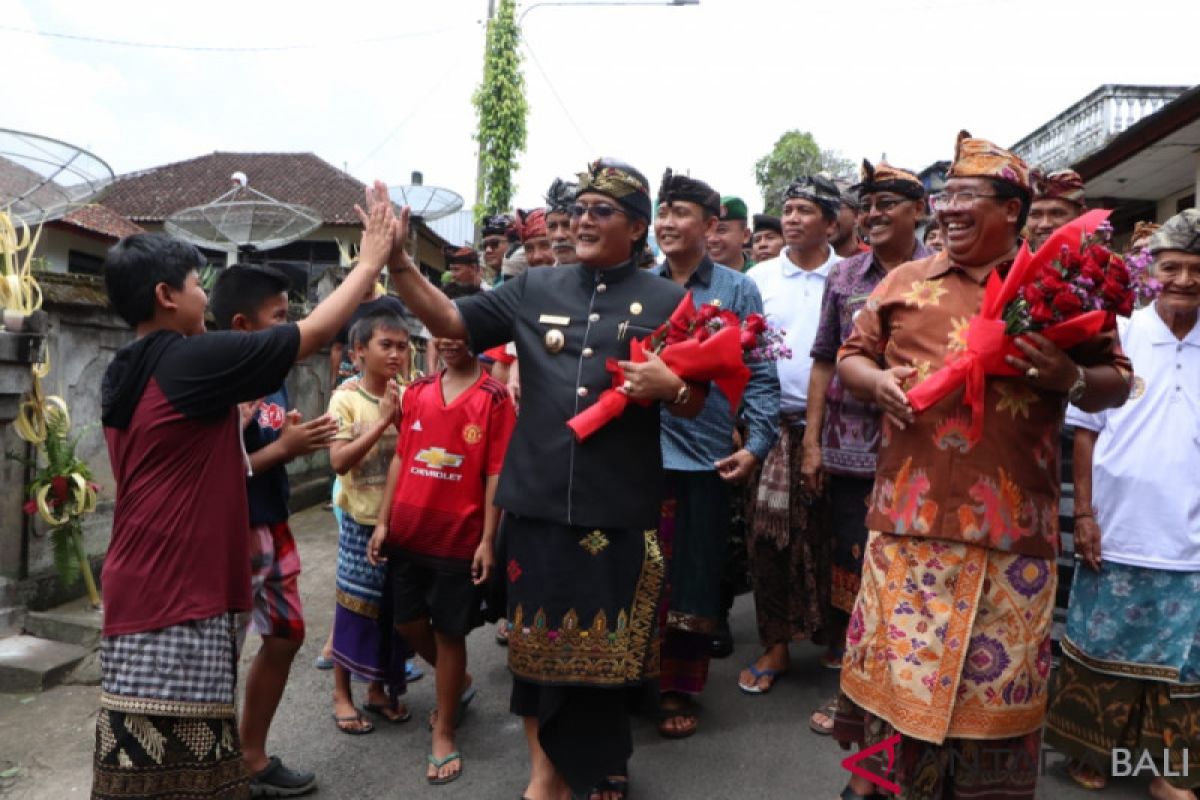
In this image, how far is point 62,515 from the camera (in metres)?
4.79

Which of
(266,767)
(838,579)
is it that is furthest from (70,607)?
(838,579)

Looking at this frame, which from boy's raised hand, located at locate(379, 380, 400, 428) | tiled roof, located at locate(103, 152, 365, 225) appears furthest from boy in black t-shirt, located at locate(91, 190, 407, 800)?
tiled roof, located at locate(103, 152, 365, 225)

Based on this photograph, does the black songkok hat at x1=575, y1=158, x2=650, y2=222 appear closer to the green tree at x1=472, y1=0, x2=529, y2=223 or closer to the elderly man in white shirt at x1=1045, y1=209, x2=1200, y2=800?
the elderly man in white shirt at x1=1045, y1=209, x2=1200, y2=800

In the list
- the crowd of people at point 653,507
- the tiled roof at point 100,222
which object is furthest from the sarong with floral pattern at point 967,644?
the tiled roof at point 100,222

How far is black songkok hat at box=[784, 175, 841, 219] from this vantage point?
14.7 feet

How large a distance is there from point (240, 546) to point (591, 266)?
4.90 feet

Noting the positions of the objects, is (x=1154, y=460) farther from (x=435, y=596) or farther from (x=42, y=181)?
(x=42, y=181)

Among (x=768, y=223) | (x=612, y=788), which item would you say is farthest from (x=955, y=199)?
(x=768, y=223)

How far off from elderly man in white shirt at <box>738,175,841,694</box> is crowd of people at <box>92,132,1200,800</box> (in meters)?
0.02

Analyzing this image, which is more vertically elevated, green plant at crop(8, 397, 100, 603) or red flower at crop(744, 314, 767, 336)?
red flower at crop(744, 314, 767, 336)

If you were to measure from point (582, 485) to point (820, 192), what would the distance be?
8.27 ft

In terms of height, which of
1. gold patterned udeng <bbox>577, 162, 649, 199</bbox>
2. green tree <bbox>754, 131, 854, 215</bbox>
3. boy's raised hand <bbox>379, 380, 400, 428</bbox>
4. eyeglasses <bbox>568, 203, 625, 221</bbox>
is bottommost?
boy's raised hand <bbox>379, 380, 400, 428</bbox>

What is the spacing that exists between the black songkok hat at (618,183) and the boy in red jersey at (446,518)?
0.95m

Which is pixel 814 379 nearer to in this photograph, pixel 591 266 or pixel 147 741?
pixel 591 266
